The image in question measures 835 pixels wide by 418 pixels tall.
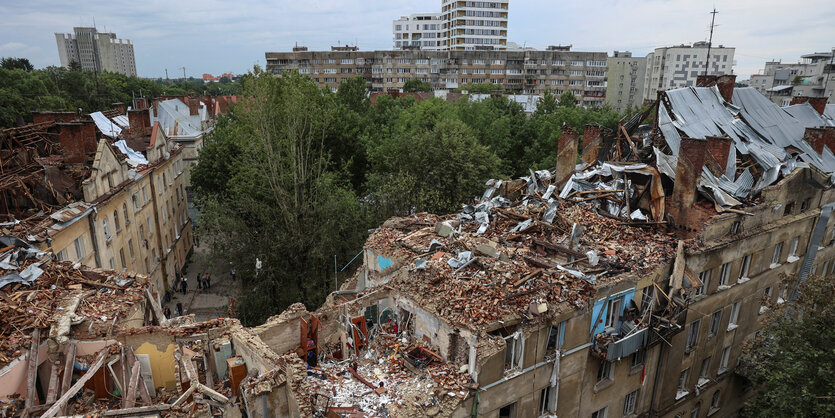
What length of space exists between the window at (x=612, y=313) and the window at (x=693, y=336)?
6268 millimetres

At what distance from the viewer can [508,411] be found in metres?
14.8

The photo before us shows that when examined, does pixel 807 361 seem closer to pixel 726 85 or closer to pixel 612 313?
pixel 612 313

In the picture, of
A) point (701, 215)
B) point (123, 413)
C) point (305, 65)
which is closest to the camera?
point (123, 413)

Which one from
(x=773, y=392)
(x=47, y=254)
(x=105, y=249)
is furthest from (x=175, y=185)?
(x=773, y=392)

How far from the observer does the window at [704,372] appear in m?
22.4

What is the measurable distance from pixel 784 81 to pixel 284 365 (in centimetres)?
10950

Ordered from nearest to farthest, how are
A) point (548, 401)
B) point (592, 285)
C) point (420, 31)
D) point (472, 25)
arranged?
point (592, 285) < point (548, 401) < point (472, 25) < point (420, 31)

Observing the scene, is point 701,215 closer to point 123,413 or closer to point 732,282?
point 732,282

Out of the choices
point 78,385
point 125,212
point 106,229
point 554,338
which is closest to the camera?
point 78,385

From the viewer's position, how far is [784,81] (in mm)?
88875

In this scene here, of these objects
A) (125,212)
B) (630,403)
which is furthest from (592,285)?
(125,212)

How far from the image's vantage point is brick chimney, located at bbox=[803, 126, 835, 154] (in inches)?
1030

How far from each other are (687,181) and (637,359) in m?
7.54

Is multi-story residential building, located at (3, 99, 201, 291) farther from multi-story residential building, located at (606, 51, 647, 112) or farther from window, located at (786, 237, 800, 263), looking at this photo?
multi-story residential building, located at (606, 51, 647, 112)
